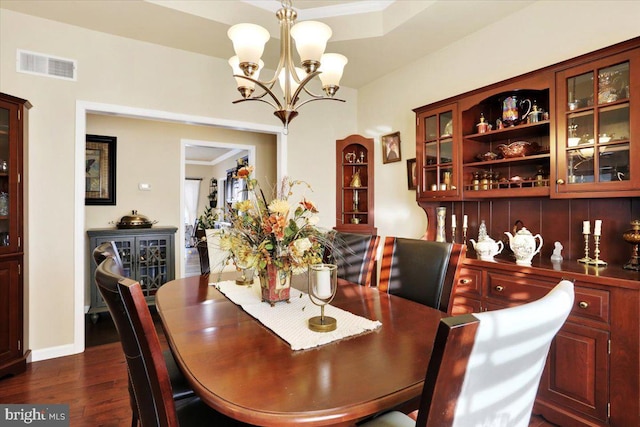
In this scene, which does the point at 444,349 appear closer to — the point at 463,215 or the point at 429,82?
the point at 463,215

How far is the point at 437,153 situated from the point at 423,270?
1.36 meters

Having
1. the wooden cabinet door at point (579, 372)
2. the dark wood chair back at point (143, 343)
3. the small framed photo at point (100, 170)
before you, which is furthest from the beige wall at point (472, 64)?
the small framed photo at point (100, 170)

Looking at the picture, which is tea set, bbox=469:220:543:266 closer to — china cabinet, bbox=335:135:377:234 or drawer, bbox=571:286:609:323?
drawer, bbox=571:286:609:323

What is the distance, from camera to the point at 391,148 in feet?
12.0

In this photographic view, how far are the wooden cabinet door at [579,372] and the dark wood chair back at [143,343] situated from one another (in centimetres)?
195

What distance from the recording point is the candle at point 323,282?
1.23 meters

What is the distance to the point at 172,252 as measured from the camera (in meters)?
4.02

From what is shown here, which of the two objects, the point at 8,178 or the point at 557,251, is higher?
the point at 8,178

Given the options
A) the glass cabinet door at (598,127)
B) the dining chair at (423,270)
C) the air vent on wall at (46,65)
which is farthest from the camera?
the air vent on wall at (46,65)

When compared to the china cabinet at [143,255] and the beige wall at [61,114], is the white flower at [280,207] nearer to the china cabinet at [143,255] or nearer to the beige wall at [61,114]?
the beige wall at [61,114]

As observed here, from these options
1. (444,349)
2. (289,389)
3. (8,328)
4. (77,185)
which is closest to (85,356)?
(8,328)

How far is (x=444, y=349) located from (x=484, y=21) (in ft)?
9.52

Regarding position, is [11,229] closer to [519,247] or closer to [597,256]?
Answer: [519,247]

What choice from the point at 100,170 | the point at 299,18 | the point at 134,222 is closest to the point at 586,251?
the point at 299,18
